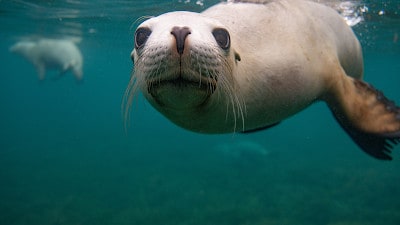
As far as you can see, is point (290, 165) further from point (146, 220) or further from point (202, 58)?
point (202, 58)

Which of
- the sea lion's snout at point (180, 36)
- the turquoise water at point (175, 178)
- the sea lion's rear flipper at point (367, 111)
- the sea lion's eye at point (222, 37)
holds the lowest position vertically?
the turquoise water at point (175, 178)

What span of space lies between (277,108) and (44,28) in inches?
717

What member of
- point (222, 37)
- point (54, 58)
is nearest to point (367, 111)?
point (222, 37)

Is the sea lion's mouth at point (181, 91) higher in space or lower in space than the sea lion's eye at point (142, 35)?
lower

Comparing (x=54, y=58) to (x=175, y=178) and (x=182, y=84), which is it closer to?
(x=175, y=178)

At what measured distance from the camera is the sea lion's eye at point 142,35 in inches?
78.9

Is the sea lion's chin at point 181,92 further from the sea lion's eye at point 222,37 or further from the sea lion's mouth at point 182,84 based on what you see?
the sea lion's eye at point 222,37

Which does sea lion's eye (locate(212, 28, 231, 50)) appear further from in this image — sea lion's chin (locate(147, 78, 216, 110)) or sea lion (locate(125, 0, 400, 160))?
sea lion's chin (locate(147, 78, 216, 110))

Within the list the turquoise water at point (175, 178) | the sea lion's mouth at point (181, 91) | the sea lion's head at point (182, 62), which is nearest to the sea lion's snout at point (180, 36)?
the sea lion's head at point (182, 62)

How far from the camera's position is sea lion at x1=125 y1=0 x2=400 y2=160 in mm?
1772

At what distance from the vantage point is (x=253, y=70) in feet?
7.96

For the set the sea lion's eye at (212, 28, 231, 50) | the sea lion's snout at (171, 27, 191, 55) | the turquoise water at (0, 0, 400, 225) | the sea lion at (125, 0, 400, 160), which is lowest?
the turquoise water at (0, 0, 400, 225)

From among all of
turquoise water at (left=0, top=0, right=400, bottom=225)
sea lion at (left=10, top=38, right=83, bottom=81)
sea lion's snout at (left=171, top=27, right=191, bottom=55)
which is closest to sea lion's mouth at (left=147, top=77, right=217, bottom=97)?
sea lion's snout at (left=171, top=27, right=191, bottom=55)

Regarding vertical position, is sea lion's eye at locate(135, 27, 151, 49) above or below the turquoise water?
above
